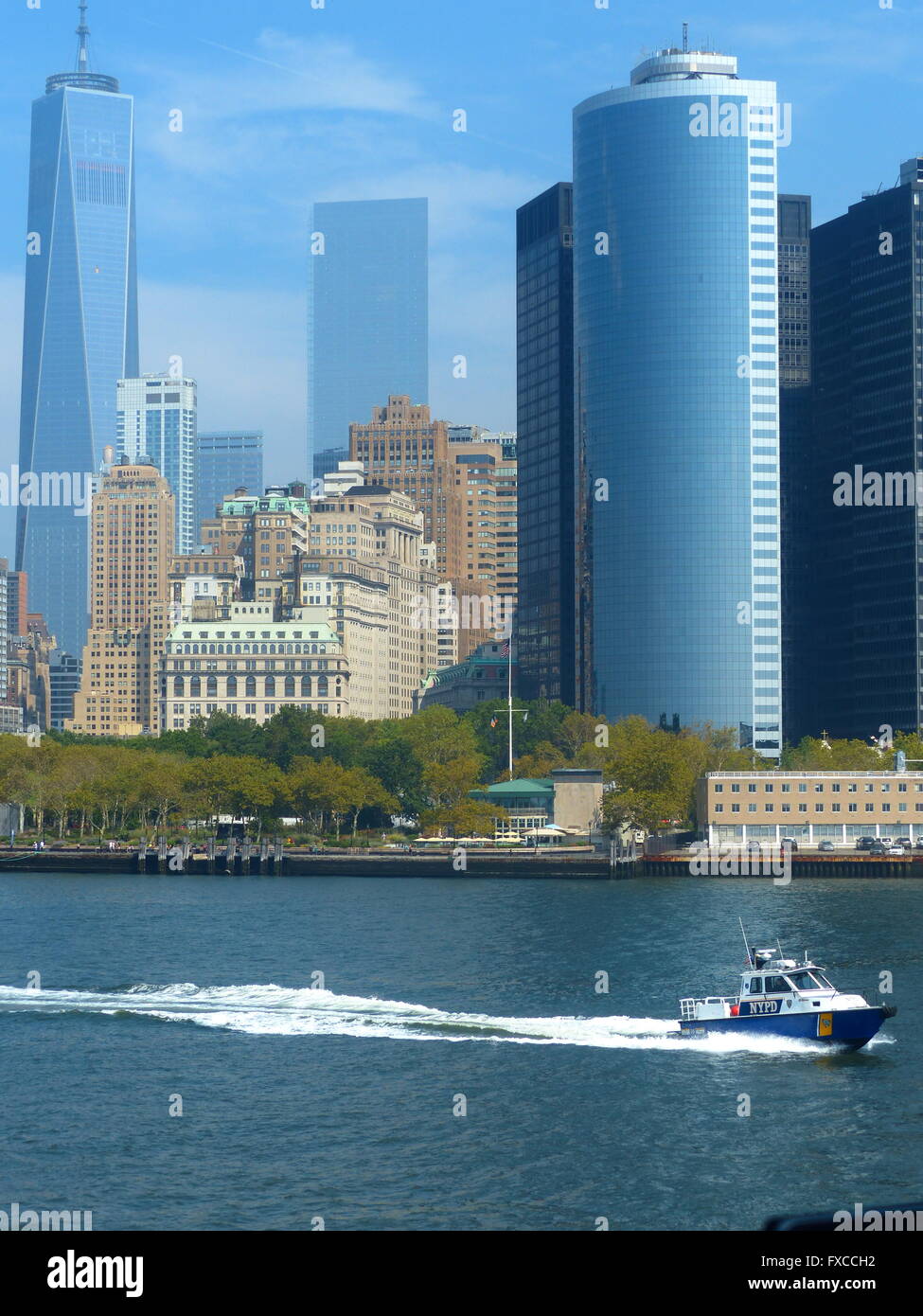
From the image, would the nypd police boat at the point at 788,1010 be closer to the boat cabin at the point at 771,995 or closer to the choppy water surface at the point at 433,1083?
the boat cabin at the point at 771,995

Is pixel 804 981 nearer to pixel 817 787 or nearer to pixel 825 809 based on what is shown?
pixel 825 809

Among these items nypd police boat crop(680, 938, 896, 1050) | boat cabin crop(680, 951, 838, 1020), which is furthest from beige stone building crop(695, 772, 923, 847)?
boat cabin crop(680, 951, 838, 1020)

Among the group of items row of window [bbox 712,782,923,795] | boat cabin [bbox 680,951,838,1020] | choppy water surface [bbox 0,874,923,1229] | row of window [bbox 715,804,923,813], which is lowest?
choppy water surface [bbox 0,874,923,1229]

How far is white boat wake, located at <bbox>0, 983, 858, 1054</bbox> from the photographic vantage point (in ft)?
209

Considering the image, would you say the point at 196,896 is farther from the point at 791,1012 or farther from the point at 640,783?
the point at 791,1012

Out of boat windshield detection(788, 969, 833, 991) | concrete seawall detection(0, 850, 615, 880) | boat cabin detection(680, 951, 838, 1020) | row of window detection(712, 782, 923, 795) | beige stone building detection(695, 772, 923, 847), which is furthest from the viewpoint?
row of window detection(712, 782, 923, 795)

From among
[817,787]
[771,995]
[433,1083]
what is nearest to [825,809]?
[817,787]

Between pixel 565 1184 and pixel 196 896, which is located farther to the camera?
pixel 196 896

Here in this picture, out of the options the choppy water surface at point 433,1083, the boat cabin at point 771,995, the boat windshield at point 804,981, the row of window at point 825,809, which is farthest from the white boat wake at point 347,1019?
the row of window at point 825,809

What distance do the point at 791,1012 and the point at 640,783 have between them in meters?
117

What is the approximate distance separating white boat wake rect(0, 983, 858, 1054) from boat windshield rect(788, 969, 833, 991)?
218 centimetres

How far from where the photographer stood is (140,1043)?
211 feet

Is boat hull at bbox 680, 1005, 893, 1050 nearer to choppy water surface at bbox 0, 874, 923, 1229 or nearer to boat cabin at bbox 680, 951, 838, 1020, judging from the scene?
boat cabin at bbox 680, 951, 838, 1020
